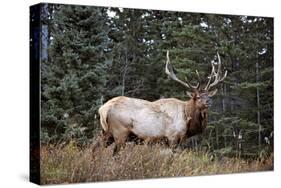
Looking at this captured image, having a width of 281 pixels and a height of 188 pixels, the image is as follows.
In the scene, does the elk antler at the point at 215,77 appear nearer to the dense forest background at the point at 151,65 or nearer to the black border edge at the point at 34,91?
the dense forest background at the point at 151,65

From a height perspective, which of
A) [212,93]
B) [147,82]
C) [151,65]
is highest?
[151,65]

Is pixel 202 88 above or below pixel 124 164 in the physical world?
above

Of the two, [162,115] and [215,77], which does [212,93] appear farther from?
[162,115]

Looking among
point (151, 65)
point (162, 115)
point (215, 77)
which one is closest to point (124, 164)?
point (162, 115)

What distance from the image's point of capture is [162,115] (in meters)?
9.21

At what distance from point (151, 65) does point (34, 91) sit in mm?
1647

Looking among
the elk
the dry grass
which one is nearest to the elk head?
the elk

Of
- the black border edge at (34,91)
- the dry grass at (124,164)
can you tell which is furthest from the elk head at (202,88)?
the black border edge at (34,91)

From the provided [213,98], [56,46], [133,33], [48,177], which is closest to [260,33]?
[213,98]

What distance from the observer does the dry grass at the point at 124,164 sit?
333 inches

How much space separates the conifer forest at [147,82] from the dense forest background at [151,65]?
0.04 feet

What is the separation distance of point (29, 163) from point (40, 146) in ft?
1.58

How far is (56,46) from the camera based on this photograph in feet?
27.8

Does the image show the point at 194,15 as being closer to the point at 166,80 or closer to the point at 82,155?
the point at 166,80
